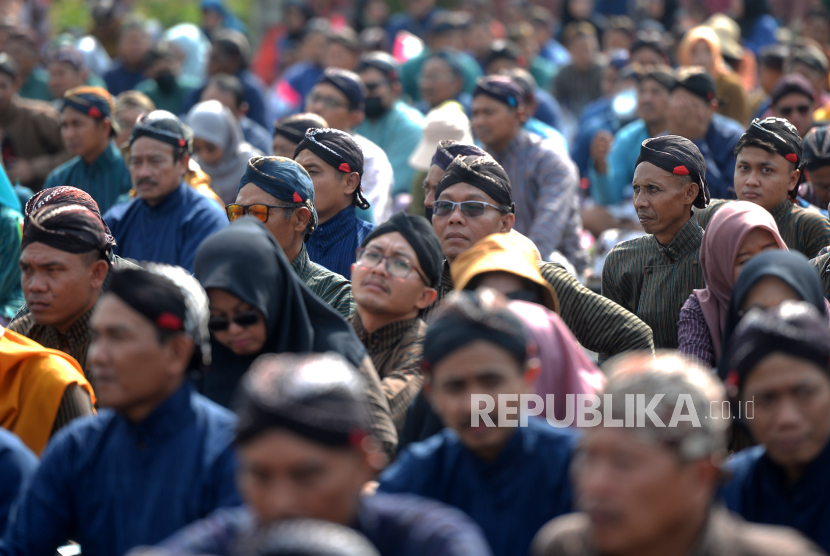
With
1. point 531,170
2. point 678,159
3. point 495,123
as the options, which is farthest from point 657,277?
point 495,123

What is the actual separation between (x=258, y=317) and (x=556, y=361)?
3.26 feet

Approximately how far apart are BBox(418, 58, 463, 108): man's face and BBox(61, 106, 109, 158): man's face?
3.56m

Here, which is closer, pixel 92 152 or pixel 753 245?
pixel 753 245

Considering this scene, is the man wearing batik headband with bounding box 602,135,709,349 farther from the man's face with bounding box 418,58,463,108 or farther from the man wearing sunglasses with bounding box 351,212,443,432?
the man's face with bounding box 418,58,463,108

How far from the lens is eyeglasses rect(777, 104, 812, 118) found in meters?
7.27

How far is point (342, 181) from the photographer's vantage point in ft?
17.8

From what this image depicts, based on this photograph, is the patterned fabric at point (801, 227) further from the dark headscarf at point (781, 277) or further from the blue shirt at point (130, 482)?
the blue shirt at point (130, 482)

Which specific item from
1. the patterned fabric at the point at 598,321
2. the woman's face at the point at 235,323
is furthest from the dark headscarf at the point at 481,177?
the woman's face at the point at 235,323

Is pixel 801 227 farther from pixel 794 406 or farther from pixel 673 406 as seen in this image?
pixel 673 406

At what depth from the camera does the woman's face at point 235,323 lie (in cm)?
340

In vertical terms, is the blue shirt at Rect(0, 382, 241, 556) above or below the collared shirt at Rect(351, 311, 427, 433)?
above

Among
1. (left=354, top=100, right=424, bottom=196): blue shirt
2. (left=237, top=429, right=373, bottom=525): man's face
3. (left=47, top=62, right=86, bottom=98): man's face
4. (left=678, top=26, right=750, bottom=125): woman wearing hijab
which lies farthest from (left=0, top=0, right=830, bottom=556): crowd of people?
(left=47, top=62, right=86, bottom=98): man's face

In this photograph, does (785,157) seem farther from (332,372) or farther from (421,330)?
(332,372)

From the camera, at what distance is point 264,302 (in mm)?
3389
